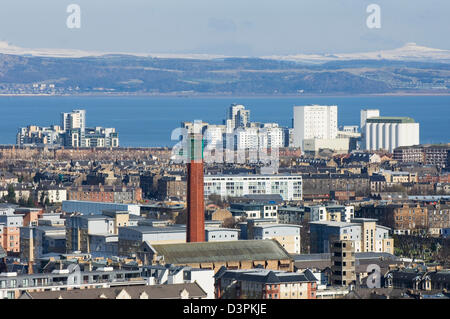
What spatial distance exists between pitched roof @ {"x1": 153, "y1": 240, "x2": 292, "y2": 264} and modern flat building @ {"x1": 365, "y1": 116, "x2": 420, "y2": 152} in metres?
64.4

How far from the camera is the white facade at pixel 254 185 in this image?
53938 mm

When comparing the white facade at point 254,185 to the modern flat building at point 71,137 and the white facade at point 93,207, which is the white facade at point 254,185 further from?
the modern flat building at point 71,137

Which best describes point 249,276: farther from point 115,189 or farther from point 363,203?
point 115,189

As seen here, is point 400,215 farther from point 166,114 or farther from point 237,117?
point 166,114

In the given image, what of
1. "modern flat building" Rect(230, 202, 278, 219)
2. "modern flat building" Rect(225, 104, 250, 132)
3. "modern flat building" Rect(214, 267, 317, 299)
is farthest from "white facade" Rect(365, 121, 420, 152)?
"modern flat building" Rect(214, 267, 317, 299)

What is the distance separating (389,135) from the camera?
92.1 m

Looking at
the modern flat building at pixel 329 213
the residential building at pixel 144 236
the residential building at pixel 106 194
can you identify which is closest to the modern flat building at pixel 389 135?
the residential building at pixel 106 194

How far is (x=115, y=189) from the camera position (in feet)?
169

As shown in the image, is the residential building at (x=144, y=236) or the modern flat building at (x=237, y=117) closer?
the residential building at (x=144, y=236)

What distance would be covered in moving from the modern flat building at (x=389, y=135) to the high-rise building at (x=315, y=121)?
6376 mm
